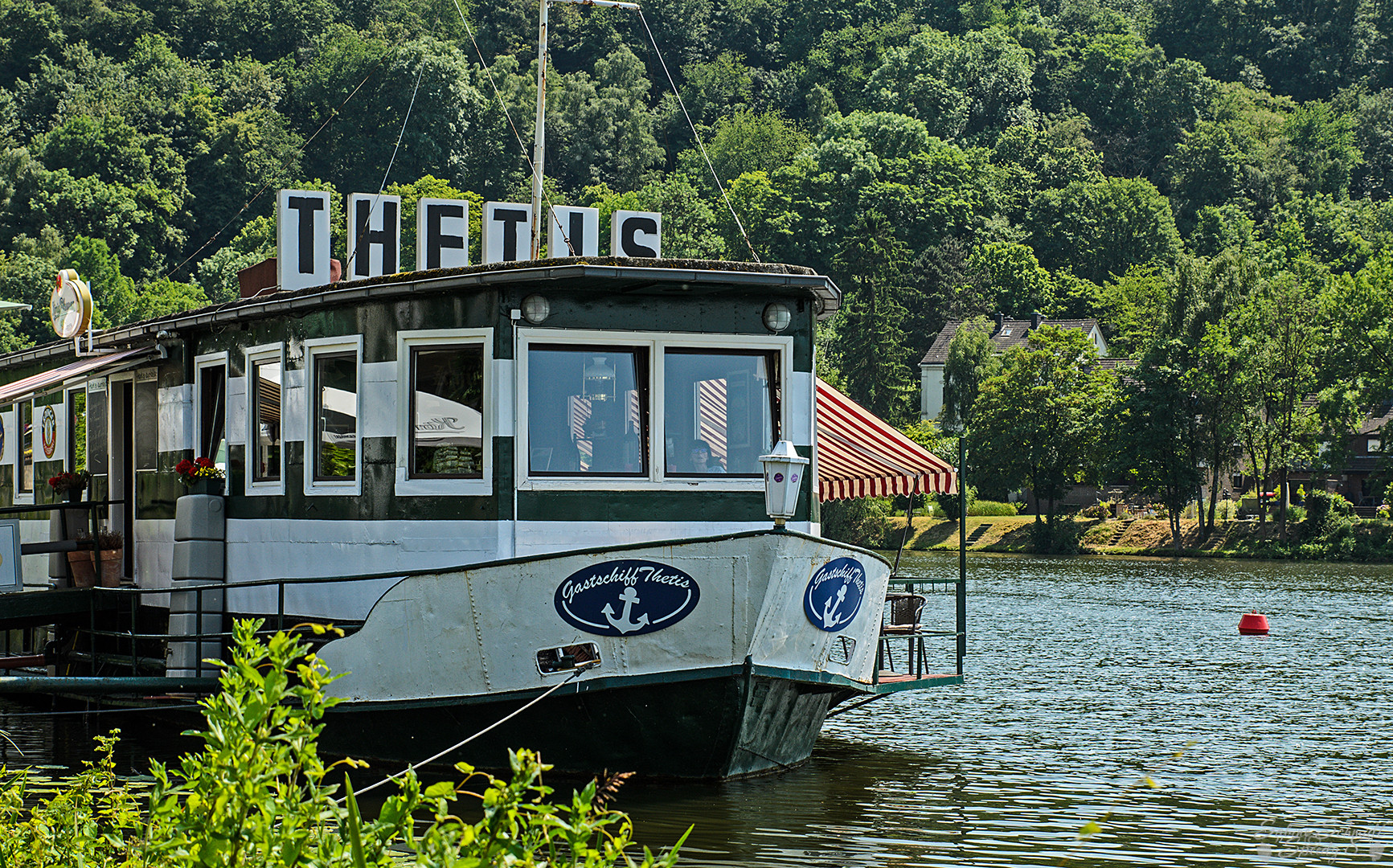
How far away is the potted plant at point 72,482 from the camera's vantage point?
55.1 feet

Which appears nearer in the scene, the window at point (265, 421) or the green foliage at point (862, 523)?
the window at point (265, 421)

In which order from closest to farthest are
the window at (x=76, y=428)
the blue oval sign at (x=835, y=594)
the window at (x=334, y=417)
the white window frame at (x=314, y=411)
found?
the blue oval sign at (x=835, y=594), the white window frame at (x=314, y=411), the window at (x=334, y=417), the window at (x=76, y=428)

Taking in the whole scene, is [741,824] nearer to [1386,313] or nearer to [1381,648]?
[1381,648]

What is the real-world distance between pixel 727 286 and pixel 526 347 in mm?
1569

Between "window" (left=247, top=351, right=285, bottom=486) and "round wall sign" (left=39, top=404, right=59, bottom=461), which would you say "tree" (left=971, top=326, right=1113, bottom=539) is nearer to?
"round wall sign" (left=39, top=404, right=59, bottom=461)

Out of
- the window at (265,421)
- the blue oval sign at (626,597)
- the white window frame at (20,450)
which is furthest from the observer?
the white window frame at (20,450)

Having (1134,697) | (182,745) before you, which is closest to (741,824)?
(182,745)

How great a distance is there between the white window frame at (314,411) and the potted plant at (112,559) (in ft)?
11.7

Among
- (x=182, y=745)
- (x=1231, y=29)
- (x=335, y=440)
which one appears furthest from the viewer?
(x=1231, y=29)

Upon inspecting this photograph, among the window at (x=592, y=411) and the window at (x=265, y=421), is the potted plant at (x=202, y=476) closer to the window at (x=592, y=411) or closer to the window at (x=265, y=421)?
the window at (x=265, y=421)

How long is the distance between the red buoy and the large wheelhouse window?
21634 millimetres

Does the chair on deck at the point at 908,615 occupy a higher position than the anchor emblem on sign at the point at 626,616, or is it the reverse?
the anchor emblem on sign at the point at 626,616

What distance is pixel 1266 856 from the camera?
38.6 ft

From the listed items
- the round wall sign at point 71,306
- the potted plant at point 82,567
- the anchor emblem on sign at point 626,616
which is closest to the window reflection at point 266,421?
the potted plant at point 82,567
